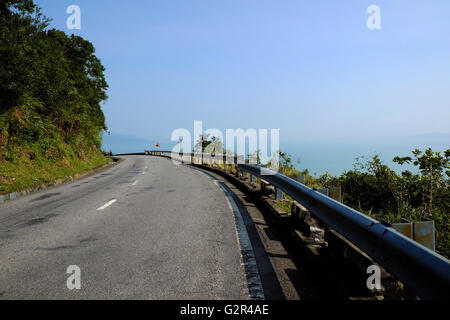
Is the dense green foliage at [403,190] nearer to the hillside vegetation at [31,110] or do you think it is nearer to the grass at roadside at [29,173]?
the grass at roadside at [29,173]

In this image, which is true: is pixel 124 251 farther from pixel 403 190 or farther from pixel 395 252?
pixel 403 190

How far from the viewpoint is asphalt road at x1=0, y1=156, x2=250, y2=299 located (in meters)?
3.38

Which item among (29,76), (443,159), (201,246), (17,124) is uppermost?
(29,76)

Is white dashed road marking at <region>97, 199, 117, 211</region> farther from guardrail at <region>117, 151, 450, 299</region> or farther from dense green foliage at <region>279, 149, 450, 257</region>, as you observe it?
guardrail at <region>117, 151, 450, 299</region>

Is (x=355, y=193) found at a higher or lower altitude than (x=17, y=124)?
lower

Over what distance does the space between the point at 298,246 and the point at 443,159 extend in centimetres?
519

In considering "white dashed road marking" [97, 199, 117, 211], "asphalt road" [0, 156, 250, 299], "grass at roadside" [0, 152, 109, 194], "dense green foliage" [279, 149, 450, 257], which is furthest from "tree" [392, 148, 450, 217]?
"grass at roadside" [0, 152, 109, 194]

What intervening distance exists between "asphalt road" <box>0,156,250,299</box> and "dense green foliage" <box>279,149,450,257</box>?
3.09 metres

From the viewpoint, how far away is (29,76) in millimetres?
13547

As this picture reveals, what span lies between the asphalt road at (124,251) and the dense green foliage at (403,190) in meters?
3.09

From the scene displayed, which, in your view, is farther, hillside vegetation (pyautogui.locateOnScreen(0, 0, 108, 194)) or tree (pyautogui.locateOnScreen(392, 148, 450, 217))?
hillside vegetation (pyautogui.locateOnScreen(0, 0, 108, 194))

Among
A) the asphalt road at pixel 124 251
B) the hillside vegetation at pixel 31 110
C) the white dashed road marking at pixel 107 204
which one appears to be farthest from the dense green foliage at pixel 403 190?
the hillside vegetation at pixel 31 110

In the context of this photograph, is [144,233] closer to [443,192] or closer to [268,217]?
[268,217]
